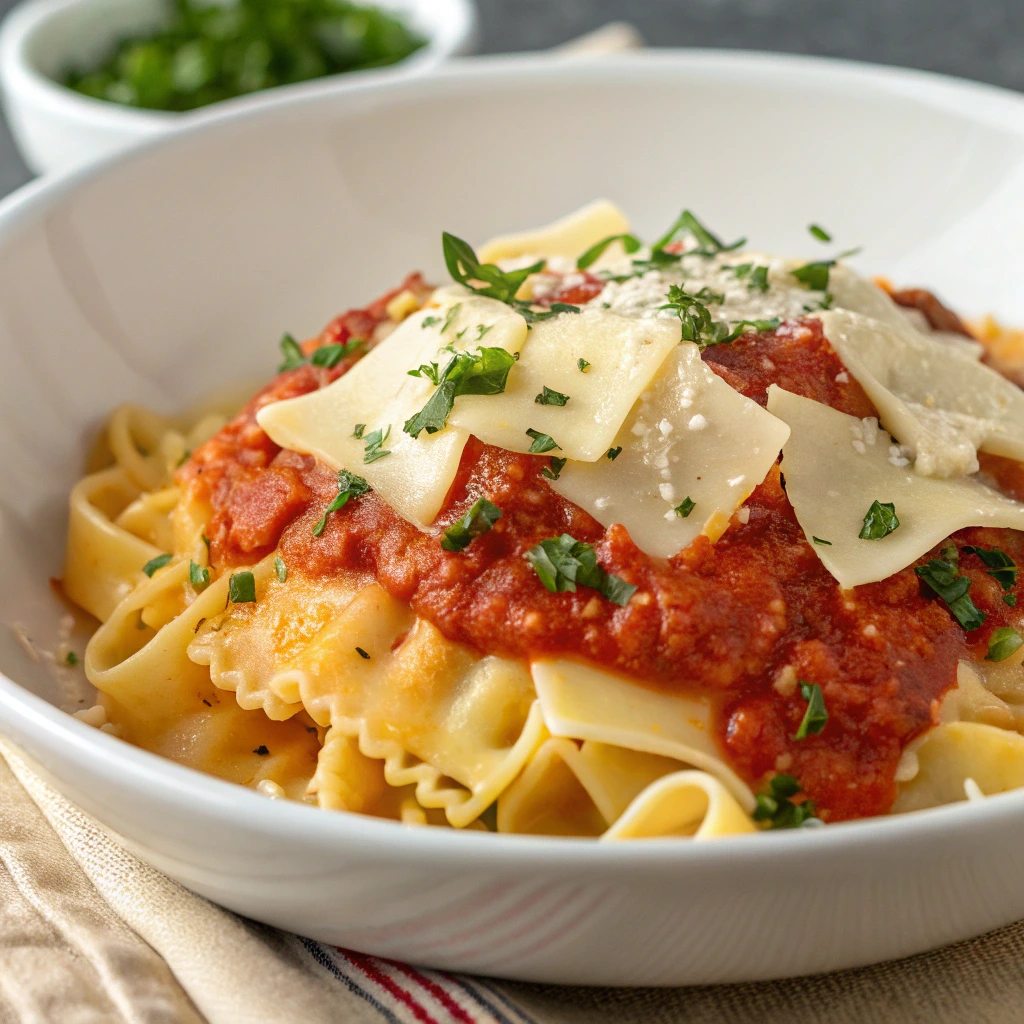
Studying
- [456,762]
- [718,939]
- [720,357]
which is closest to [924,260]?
[720,357]

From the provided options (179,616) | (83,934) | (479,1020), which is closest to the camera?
(479,1020)

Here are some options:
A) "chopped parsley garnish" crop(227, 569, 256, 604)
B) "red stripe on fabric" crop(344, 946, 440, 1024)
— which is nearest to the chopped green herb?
"chopped parsley garnish" crop(227, 569, 256, 604)

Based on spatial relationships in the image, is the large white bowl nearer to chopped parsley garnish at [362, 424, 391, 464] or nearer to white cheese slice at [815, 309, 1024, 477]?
chopped parsley garnish at [362, 424, 391, 464]

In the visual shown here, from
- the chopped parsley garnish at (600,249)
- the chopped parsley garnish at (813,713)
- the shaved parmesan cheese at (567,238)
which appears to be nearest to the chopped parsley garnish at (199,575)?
the chopped parsley garnish at (600,249)

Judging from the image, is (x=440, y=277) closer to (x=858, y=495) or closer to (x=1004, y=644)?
(x=858, y=495)

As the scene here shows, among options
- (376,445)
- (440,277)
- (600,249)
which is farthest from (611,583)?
(440,277)

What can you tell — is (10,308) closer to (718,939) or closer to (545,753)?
(545,753)
